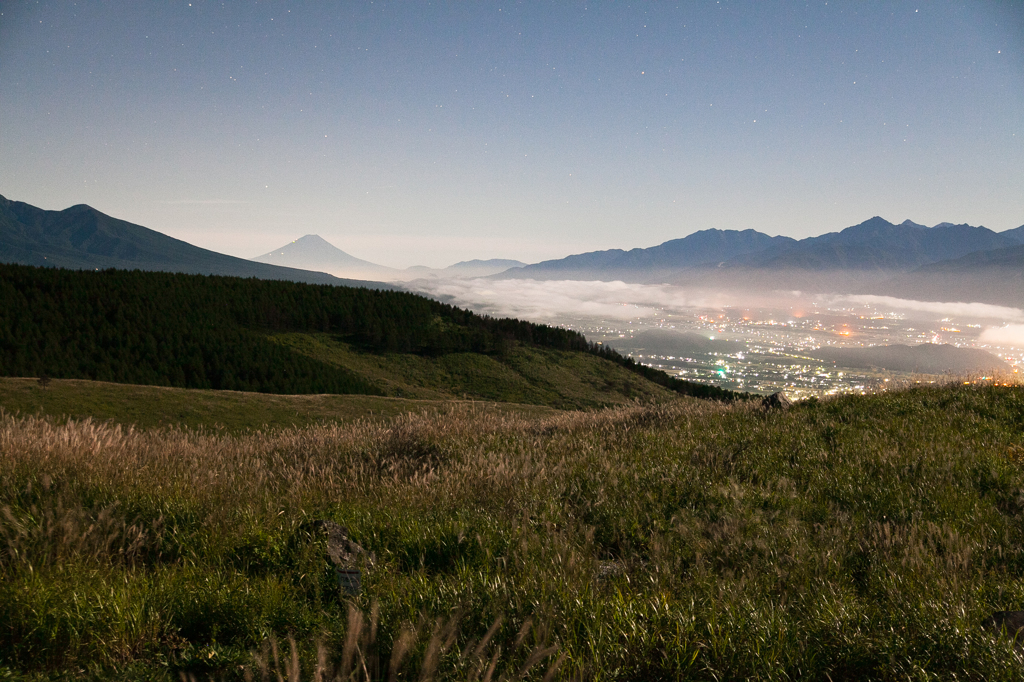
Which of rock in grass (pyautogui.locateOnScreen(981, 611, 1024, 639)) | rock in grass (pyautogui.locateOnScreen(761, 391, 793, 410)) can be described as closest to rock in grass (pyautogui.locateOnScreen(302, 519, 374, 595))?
rock in grass (pyautogui.locateOnScreen(981, 611, 1024, 639))

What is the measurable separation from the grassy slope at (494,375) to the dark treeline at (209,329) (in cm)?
505

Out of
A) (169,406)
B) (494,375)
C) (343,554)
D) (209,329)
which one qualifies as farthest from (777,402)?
(209,329)

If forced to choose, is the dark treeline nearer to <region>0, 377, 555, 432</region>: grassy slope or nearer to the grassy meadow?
<region>0, 377, 555, 432</region>: grassy slope

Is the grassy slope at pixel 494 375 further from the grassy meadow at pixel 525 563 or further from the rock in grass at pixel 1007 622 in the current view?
the rock in grass at pixel 1007 622

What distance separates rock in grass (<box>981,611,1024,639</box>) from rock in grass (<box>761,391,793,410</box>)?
385 inches

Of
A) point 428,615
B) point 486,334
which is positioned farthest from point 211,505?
point 486,334

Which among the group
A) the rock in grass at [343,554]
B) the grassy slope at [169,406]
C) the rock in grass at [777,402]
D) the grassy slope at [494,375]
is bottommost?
the grassy slope at [494,375]

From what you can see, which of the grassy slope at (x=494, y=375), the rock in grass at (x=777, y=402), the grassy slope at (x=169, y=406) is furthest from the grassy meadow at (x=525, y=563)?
the grassy slope at (x=494, y=375)

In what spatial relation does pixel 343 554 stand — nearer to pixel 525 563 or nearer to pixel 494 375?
pixel 525 563

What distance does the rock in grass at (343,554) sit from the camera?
12.3 feet

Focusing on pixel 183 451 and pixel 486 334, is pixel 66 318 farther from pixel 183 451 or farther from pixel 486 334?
pixel 183 451

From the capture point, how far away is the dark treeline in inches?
3248

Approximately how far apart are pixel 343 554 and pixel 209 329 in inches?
4398

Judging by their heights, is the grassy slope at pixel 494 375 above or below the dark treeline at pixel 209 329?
below
